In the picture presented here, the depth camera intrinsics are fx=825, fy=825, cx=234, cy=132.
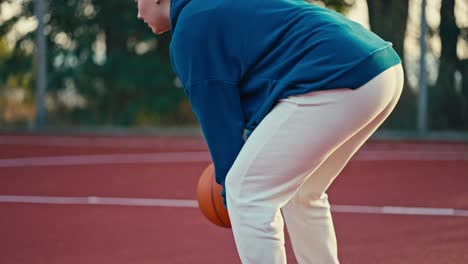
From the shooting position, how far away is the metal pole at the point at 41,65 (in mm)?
14352

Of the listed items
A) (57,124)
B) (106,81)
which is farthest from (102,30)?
(57,124)

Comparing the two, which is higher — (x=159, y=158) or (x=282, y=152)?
(x=282, y=152)

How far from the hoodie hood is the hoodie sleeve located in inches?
10.0

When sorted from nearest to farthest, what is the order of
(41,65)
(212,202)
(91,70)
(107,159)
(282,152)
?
1. (282,152)
2. (212,202)
3. (107,159)
4. (41,65)
5. (91,70)

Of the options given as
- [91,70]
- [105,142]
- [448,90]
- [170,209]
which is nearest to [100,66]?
[91,70]

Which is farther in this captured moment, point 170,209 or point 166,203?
point 166,203

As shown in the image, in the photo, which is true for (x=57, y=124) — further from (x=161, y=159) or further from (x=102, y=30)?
(x=161, y=159)

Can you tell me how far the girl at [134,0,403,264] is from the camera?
260cm

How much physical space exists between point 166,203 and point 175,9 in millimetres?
3897

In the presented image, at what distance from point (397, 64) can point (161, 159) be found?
752 cm

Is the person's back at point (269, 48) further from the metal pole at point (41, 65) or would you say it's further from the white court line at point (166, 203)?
the metal pole at point (41, 65)

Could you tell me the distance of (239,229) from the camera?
104 inches

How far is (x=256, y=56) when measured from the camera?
264 centimetres

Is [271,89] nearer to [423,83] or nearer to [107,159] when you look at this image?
[107,159]
